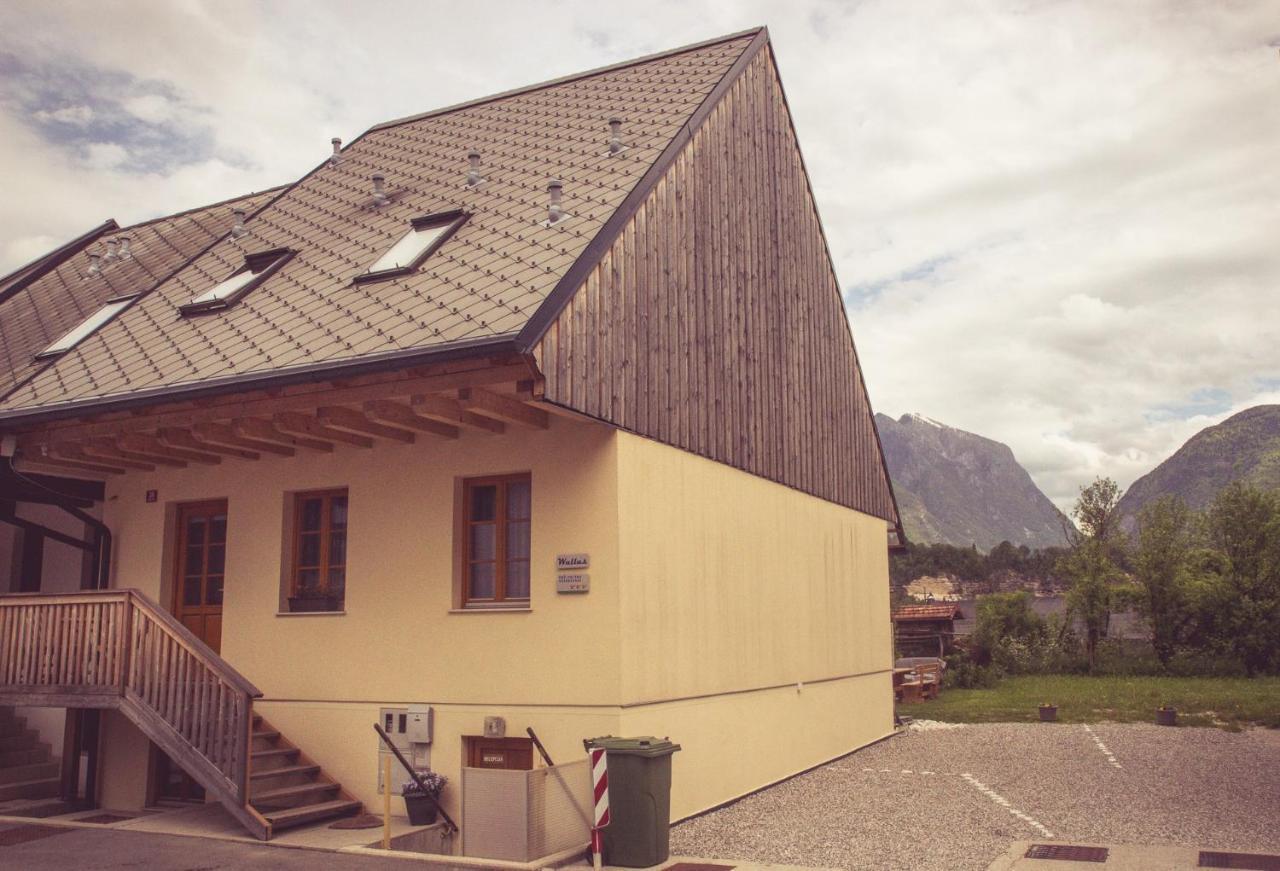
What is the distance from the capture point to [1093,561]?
1470 inches

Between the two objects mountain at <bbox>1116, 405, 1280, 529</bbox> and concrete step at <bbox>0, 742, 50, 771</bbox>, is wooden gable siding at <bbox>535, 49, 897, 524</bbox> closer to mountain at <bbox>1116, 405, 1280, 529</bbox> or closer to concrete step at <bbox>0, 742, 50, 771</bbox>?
Result: concrete step at <bbox>0, 742, 50, 771</bbox>

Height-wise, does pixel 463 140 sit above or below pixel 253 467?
above

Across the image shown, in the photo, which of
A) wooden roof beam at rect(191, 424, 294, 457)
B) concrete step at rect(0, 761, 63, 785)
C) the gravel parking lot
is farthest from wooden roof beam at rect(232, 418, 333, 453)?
the gravel parking lot

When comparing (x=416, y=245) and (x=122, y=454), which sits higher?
(x=416, y=245)

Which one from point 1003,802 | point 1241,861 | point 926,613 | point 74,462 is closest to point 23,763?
point 74,462

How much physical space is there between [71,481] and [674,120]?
368 inches

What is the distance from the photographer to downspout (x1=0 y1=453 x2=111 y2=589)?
1334 cm

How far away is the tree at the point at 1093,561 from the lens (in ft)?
119

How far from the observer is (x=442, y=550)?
38.0 feet

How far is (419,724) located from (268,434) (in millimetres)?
3524

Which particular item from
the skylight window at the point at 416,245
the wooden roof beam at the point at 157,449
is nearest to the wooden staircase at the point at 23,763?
the wooden roof beam at the point at 157,449

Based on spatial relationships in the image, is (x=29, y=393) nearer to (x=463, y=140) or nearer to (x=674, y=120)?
(x=463, y=140)

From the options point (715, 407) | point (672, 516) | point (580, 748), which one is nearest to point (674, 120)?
point (715, 407)

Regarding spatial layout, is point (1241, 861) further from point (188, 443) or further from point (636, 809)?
point (188, 443)
